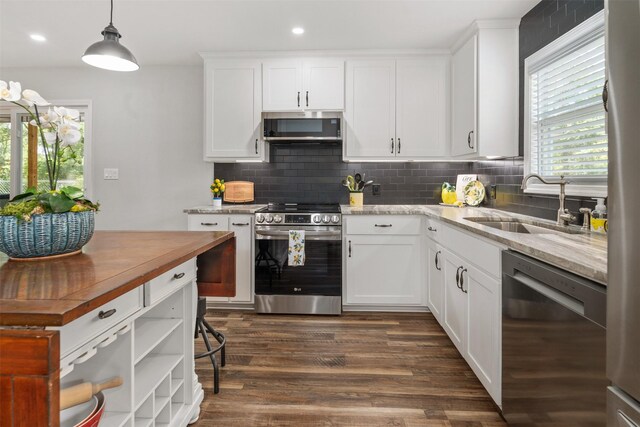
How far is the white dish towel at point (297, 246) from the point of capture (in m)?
3.34

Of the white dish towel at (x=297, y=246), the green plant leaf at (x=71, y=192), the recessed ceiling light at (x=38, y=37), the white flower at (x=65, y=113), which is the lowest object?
the white dish towel at (x=297, y=246)

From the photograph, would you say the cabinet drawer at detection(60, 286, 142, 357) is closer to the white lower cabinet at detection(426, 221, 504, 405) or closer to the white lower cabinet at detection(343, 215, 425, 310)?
the white lower cabinet at detection(426, 221, 504, 405)

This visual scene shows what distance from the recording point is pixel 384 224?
11.2 ft

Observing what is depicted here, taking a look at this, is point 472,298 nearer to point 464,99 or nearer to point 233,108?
point 464,99

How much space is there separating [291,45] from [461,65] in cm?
153

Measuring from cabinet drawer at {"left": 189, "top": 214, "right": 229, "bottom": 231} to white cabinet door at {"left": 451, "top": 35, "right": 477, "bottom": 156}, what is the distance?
7.10 feet

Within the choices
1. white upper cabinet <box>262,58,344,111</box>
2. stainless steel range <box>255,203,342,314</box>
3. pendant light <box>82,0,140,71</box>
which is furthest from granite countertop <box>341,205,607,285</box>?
pendant light <box>82,0,140,71</box>

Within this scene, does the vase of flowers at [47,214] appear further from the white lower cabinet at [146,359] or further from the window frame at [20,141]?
the window frame at [20,141]

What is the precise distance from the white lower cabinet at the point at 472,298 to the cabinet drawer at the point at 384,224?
31 centimetres

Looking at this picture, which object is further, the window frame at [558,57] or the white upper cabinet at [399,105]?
the white upper cabinet at [399,105]

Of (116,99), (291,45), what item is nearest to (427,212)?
(291,45)

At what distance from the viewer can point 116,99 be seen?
420cm

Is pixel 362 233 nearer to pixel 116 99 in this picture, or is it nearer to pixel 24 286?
pixel 24 286

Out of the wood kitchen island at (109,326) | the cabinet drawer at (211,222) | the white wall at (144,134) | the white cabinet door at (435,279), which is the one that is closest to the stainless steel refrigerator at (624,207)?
the wood kitchen island at (109,326)
